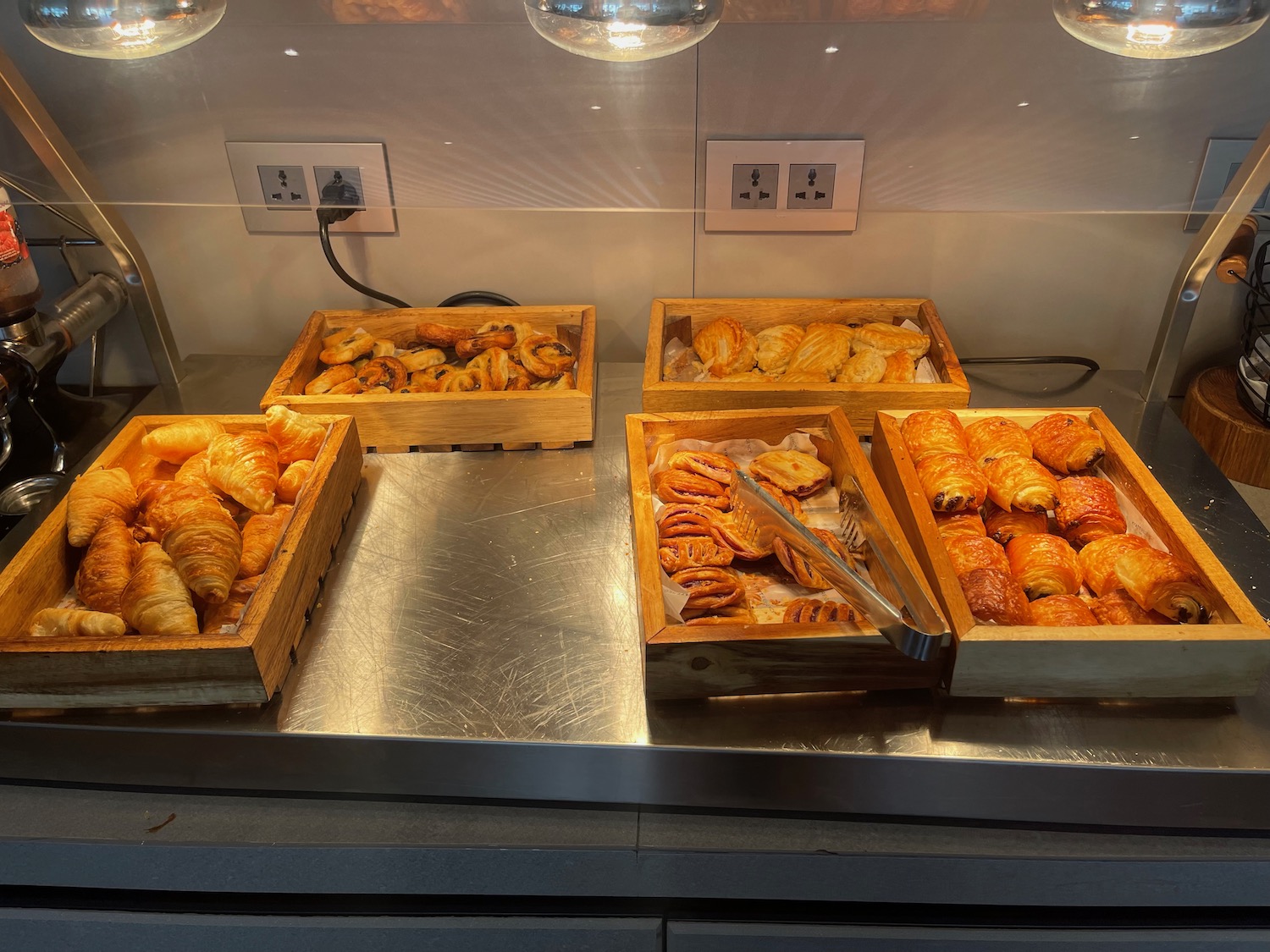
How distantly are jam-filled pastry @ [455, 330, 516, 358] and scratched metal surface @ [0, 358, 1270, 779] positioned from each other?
0.51 ft

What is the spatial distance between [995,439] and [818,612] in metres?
0.35

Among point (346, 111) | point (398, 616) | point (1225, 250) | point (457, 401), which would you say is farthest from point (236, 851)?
point (1225, 250)

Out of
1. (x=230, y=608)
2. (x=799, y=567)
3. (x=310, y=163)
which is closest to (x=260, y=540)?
(x=230, y=608)

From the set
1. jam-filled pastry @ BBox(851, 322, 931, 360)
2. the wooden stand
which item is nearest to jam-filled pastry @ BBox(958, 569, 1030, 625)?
jam-filled pastry @ BBox(851, 322, 931, 360)

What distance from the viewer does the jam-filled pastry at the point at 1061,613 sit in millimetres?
812

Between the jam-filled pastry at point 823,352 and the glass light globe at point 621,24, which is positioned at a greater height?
the glass light globe at point 621,24

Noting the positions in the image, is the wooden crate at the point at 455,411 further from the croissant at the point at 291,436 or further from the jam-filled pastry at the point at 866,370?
the jam-filled pastry at the point at 866,370

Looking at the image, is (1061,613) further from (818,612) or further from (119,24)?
(119,24)

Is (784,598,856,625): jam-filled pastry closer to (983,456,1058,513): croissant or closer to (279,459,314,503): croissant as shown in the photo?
(983,456,1058,513): croissant

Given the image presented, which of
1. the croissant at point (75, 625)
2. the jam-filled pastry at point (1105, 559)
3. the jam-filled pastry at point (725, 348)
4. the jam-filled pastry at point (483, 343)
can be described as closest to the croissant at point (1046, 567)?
the jam-filled pastry at point (1105, 559)

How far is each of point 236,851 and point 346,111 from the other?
29.4 inches

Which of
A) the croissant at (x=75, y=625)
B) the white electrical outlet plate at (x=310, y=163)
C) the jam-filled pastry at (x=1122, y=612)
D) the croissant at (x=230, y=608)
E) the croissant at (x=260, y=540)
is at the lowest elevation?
the jam-filled pastry at (x=1122, y=612)

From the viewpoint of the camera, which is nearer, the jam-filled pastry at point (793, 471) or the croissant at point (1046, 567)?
the croissant at point (1046, 567)

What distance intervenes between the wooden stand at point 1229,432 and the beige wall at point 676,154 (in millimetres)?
113
